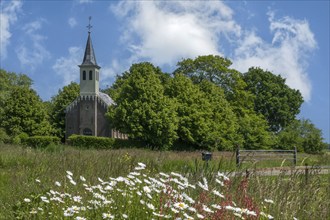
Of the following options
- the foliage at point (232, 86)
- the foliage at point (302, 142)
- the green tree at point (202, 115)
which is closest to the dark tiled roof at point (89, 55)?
the foliage at point (232, 86)

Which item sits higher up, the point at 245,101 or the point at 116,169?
the point at 245,101

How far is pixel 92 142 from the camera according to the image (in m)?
45.3

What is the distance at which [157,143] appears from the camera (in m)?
42.3

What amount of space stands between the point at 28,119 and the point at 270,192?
4715cm

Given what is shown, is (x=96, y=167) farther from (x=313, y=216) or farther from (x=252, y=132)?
(x=252, y=132)

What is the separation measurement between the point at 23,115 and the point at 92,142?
9.92m

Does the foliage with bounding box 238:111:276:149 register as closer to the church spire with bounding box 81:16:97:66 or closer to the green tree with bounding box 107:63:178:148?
the green tree with bounding box 107:63:178:148

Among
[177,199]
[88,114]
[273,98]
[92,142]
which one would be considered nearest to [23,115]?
[92,142]

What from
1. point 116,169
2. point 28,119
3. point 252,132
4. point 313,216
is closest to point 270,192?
point 313,216

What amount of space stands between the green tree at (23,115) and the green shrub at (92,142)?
574cm

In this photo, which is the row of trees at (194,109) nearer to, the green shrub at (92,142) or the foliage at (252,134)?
the foliage at (252,134)

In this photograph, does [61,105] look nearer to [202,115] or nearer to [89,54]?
[89,54]

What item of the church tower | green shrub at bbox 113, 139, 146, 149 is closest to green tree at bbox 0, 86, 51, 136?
the church tower

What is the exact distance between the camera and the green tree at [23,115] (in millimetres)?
49531
